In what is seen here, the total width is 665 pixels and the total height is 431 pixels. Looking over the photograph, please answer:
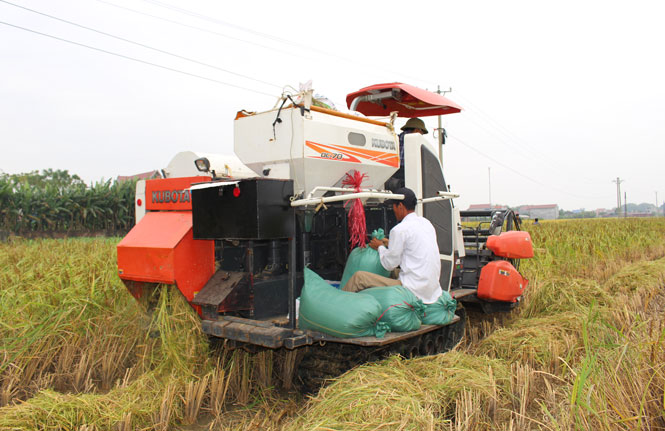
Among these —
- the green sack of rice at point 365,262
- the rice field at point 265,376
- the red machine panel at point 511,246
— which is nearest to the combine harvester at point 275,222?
the rice field at point 265,376

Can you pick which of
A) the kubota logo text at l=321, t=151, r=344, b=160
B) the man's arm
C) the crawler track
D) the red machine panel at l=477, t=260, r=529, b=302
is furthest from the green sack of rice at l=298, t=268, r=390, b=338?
the red machine panel at l=477, t=260, r=529, b=302

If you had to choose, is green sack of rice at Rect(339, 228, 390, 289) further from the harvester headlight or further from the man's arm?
the harvester headlight

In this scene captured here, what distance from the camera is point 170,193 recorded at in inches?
184

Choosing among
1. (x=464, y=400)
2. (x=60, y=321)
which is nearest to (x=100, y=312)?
(x=60, y=321)

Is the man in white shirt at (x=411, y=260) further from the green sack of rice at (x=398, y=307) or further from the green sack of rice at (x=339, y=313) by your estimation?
the green sack of rice at (x=339, y=313)

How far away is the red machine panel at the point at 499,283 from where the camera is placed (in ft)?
20.1

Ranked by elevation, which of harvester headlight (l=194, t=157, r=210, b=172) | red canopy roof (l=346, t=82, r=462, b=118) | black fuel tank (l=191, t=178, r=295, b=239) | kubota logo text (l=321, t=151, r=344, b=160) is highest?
red canopy roof (l=346, t=82, r=462, b=118)

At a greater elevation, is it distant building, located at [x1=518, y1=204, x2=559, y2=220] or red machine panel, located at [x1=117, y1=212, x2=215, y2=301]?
distant building, located at [x1=518, y1=204, x2=559, y2=220]

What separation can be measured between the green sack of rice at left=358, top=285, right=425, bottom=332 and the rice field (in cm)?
30

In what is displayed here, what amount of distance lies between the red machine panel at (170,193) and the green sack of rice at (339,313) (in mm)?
1438

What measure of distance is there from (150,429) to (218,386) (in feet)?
2.04

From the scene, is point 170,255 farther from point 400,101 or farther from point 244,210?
point 400,101

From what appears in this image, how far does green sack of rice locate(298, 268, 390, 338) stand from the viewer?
385 cm

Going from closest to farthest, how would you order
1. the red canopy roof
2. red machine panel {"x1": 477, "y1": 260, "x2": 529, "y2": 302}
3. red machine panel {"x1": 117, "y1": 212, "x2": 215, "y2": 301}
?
1. red machine panel {"x1": 117, "y1": 212, "x2": 215, "y2": 301}
2. the red canopy roof
3. red machine panel {"x1": 477, "y1": 260, "x2": 529, "y2": 302}
